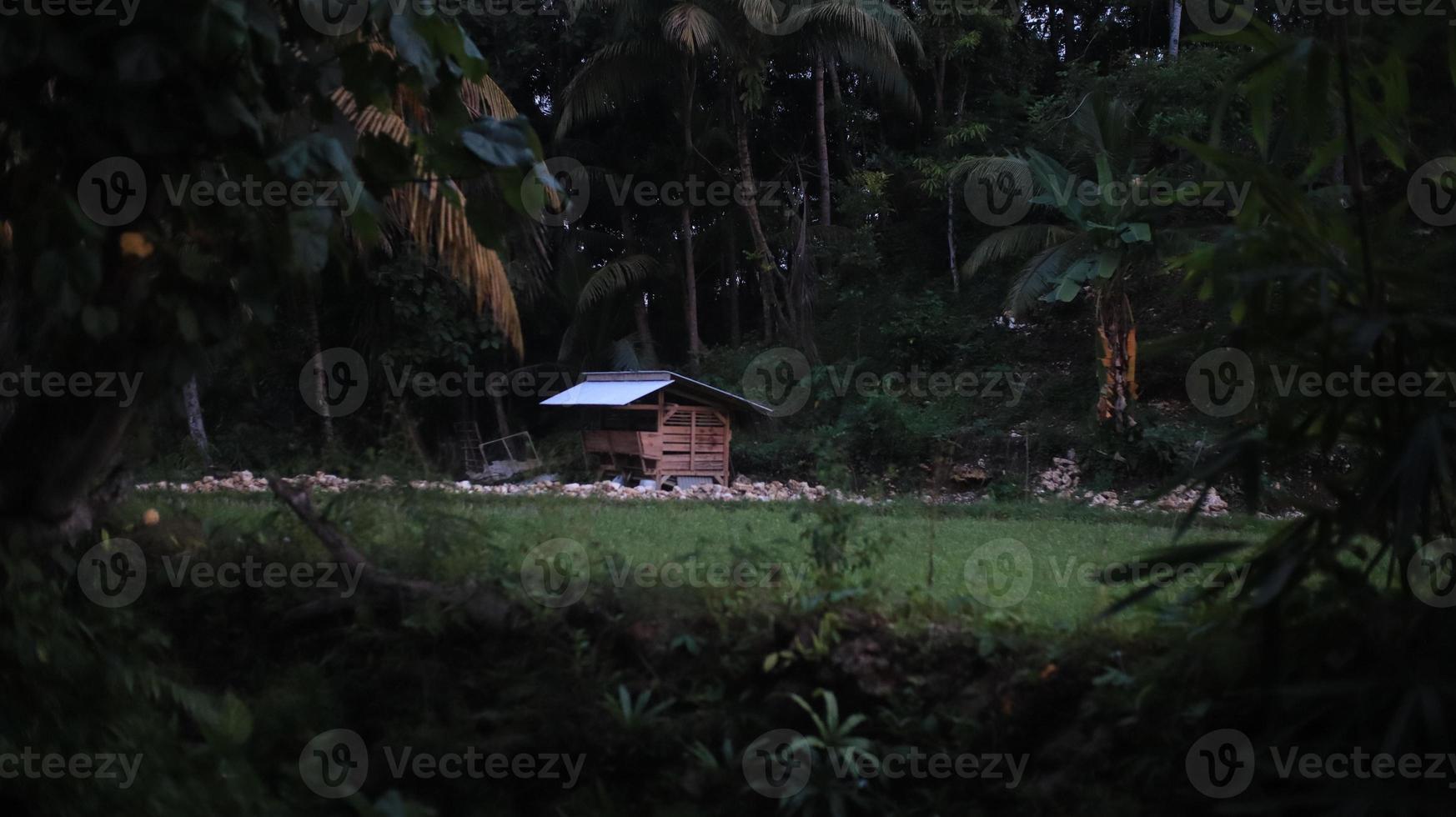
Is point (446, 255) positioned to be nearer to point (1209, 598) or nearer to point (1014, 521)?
point (1209, 598)

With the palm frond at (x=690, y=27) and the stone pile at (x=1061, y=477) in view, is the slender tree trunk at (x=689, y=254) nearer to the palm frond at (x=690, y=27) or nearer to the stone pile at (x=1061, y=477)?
the palm frond at (x=690, y=27)

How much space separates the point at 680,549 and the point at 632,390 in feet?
34.2

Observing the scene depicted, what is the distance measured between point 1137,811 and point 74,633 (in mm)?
4636

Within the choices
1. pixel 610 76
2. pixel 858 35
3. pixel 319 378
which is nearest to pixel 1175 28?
pixel 858 35

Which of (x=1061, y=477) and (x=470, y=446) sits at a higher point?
(x=470, y=446)

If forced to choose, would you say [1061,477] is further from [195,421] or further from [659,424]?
[195,421]

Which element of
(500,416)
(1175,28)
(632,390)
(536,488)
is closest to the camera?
(536,488)

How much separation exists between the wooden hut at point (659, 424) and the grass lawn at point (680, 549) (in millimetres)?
8318

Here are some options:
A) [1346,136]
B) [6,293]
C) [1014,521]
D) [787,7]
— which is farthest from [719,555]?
[787,7]

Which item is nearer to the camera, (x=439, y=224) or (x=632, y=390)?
(x=439, y=224)

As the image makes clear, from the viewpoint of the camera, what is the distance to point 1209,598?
13.1 feet

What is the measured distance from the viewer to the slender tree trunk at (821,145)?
23.5 metres

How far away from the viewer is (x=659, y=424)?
17578 millimetres

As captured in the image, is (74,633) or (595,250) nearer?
(74,633)
